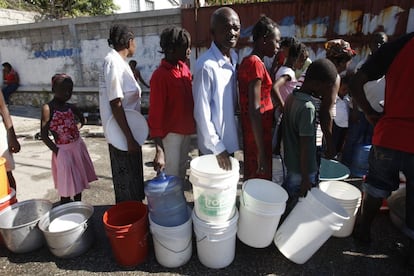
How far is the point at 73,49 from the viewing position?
800cm

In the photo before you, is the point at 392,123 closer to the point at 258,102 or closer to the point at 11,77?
the point at 258,102

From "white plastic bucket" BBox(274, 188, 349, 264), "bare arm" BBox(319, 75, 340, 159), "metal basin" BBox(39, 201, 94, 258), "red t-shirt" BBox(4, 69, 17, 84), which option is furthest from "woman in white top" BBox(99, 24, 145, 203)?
"red t-shirt" BBox(4, 69, 17, 84)

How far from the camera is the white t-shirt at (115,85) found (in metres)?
2.23

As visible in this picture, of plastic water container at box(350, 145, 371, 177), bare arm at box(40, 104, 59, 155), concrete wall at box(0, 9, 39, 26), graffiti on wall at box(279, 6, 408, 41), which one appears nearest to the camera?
bare arm at box(40, 104, 59, 155)

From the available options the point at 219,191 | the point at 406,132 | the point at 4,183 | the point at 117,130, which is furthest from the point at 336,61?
the point at 4,183

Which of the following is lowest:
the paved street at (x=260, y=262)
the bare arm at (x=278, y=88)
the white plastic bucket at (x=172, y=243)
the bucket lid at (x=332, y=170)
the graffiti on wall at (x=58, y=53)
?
the paved street at (x=260, y=262)

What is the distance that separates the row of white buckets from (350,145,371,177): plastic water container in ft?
5.86

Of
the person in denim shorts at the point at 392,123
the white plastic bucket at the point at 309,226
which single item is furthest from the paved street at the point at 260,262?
the person in denim shorts at the point at 392,123

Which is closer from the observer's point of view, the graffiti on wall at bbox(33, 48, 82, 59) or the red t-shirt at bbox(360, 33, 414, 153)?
the red t-shirt at bbox(360, 33, 414, 153)

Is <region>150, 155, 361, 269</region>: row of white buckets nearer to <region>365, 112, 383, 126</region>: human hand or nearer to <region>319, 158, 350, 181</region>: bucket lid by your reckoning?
<region>365, 112, 383, 126</region>: human hand

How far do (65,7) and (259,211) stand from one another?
15.4 m

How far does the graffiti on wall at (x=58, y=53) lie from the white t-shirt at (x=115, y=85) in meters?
6.55

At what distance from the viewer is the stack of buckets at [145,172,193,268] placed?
2.16 m

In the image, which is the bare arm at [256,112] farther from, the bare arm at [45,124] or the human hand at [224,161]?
the bare arm at [45,124]
